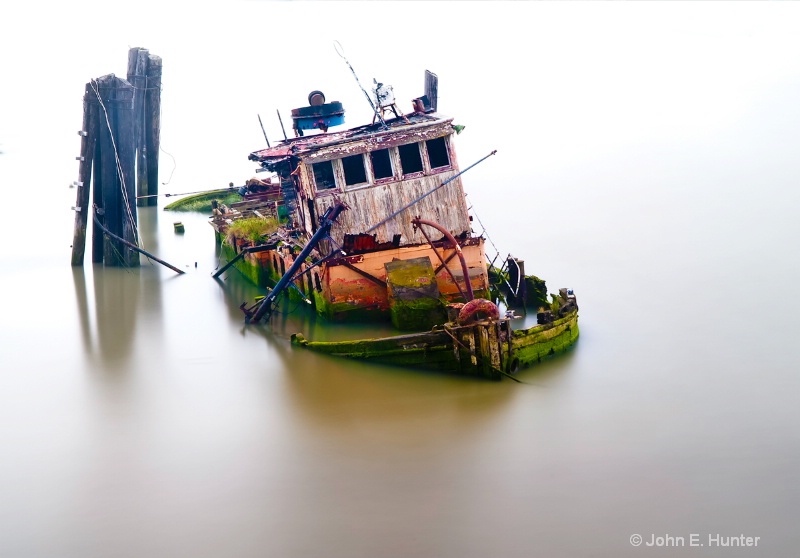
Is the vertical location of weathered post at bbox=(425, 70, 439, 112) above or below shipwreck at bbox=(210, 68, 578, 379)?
above

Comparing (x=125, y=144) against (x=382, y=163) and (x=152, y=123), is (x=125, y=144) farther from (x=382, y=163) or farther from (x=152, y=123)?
(x=382, y=163)

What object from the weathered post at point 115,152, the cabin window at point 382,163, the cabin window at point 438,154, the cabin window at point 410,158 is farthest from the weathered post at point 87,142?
the cabin window at point 438,154

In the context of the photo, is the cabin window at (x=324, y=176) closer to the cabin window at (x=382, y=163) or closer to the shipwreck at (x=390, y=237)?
the shipwreck at (x=390, y=237)

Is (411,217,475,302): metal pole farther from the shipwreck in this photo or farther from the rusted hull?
the rusted hull

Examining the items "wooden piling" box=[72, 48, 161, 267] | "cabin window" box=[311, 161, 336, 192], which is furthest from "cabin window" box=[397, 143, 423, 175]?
"wooden piling" box=[72, 48, 161, 267]

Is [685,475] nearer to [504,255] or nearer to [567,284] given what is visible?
[567,284]

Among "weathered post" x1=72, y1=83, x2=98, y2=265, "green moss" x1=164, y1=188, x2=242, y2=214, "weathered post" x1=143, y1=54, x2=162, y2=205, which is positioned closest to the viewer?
"weathered post" x1=72, y1=83, x2=98, y2=265
